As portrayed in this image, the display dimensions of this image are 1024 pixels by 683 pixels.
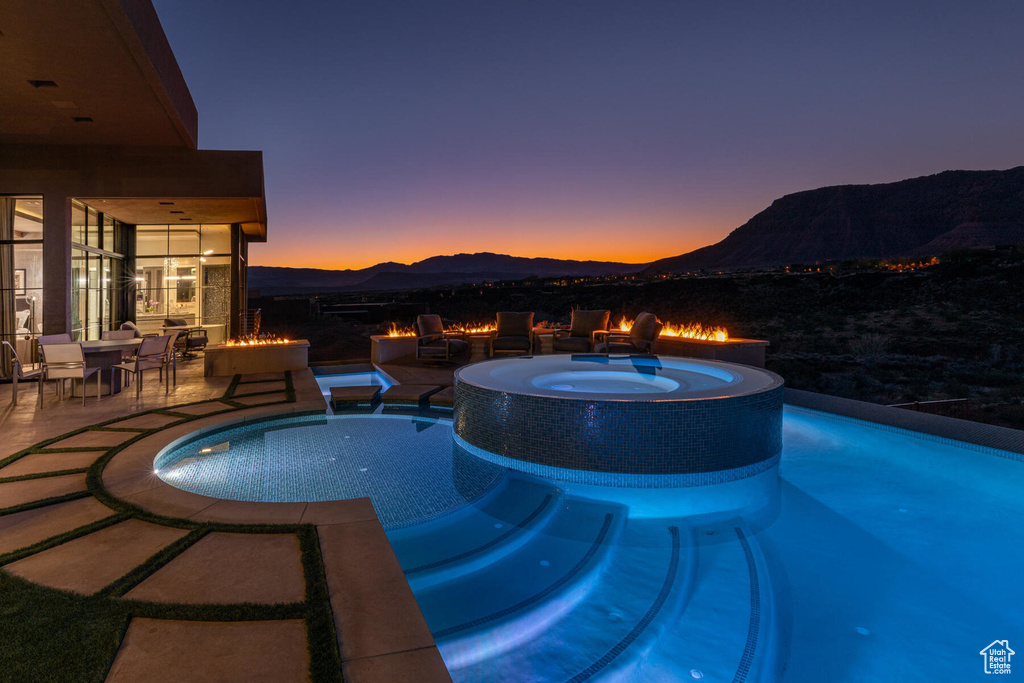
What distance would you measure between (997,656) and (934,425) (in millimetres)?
3757

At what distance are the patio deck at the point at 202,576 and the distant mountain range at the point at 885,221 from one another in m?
49.4

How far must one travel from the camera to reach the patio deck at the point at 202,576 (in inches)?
66.2

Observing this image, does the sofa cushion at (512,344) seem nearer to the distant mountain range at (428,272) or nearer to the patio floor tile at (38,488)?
the patio floor tile at (38,488)

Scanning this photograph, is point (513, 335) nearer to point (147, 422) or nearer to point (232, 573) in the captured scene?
point (147, 422)

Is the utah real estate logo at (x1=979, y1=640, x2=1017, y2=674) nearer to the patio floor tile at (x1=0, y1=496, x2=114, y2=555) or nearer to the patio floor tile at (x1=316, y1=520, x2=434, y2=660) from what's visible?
the patio floor tile at (x1=316, y1=520, x2=434, y2=660)

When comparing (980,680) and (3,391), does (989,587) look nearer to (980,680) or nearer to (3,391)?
(980,680)

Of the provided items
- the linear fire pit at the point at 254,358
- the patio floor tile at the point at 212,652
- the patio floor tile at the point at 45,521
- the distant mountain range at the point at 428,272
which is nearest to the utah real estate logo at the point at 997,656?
the patio floor tile at the point at 212,652

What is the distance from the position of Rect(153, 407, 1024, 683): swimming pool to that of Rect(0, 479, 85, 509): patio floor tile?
75cm

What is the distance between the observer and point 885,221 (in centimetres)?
4747

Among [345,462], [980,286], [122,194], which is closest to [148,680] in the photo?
[345,462]

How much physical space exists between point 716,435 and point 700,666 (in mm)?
2334

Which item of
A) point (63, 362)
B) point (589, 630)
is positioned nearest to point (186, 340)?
point (63, 362)

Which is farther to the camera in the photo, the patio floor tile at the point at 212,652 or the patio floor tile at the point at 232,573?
the patio floor tile at the point at 232,573

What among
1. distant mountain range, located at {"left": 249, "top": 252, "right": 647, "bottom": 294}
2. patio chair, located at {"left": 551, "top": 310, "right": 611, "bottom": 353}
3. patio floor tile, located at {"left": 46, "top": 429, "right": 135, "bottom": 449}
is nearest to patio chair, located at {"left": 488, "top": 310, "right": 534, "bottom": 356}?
patio chair, located at {"left": 551, "top": 310, "right": 611, "bottom": 353}
